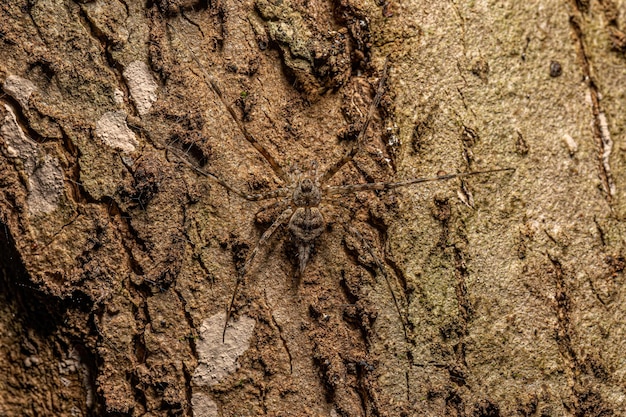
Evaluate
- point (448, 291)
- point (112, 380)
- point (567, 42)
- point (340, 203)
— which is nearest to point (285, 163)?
point (340, 203)

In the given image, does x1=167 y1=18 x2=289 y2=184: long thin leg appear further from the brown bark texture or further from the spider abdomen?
the spider abdomen

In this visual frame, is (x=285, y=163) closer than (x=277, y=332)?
No

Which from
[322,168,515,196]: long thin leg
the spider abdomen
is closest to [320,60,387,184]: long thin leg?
[322,168,515,196]: long thin leg

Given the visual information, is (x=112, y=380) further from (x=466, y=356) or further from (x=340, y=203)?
(x=466, y=356)

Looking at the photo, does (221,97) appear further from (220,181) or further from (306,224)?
(306,224)

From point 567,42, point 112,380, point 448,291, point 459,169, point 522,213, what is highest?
point 567,42

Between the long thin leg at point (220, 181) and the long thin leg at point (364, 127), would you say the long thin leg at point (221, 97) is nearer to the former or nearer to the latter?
the long thin leg at point (220, 181)
